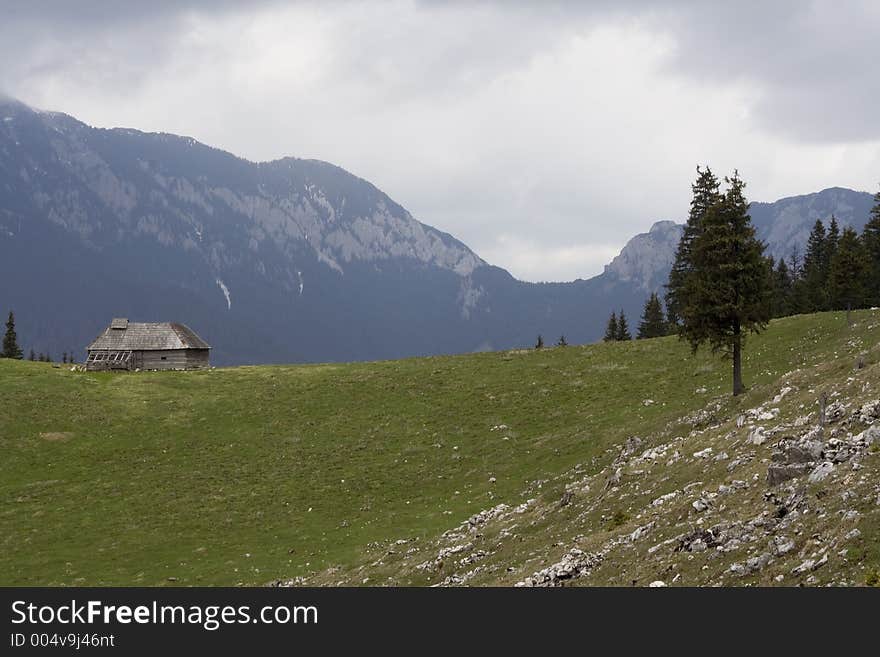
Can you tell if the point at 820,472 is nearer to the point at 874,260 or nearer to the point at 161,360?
the point at 161,360

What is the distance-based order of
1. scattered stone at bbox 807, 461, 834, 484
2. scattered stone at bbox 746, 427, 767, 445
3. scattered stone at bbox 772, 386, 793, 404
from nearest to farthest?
scattered stone at bbox 807, 461, 834, 484
scattered stone at bbox 746, 427, 767, 445
scattered stone at bbox 772, 386, 793, 404

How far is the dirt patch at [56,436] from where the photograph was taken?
61531 mm

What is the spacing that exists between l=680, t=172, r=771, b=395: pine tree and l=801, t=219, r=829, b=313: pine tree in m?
57.5

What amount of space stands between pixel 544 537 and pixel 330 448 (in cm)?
3103

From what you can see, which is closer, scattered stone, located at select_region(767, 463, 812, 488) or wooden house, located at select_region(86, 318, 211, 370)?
scattered stone, located at select_region(767, 463, 812, 488)

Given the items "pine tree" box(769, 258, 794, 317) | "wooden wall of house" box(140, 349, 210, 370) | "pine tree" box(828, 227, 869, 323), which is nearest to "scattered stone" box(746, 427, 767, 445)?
"pine tree" box(828, 227, 869, 323)

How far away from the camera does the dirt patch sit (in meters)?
61.5

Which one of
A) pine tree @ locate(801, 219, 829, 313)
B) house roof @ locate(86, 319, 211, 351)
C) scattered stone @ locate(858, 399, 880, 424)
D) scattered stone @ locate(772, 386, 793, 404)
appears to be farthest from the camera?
pine tree @ locate(801, 219, 829, 313)

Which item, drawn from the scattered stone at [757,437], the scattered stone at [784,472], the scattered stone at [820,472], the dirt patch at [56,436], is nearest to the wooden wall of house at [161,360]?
the dirt patch at [56,436]

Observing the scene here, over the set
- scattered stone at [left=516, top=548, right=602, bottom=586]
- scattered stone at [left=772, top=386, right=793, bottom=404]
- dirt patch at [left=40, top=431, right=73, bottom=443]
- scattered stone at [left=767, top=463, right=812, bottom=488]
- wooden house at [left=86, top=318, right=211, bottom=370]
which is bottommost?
dirt patch at [left=40, top=431, right=73, bottom=443]

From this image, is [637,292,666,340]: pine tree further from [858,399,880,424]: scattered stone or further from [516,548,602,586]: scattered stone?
[516,548,602,586]: scattered stone

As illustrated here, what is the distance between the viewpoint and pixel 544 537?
2836cm

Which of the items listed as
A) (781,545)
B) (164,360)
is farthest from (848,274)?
(164,360)
